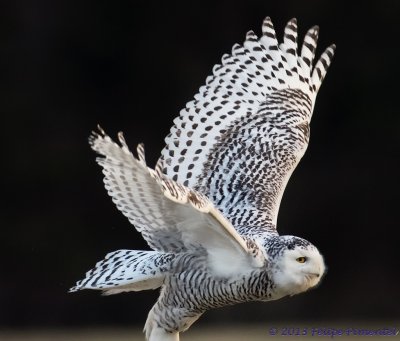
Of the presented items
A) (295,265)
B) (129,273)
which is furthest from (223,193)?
(295,265)

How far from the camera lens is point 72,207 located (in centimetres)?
1253

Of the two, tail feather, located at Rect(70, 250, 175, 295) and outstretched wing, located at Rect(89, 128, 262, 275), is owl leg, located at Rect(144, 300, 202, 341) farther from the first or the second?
outstretched wing, located at Rect(89, 128, 262, 275)

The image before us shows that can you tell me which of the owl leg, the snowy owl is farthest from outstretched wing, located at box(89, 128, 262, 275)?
the owl leg

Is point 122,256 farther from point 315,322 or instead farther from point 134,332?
point 315,322

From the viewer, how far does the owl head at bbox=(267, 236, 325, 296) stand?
20.0 feet

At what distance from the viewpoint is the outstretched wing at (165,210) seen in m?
5.63

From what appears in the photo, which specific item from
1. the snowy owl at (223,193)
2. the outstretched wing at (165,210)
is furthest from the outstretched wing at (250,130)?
the outstretched wing at (165,210)

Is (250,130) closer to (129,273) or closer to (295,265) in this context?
(129,273)

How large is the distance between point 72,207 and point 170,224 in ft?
20.9

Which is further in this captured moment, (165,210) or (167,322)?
(167,322)

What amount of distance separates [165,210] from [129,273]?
495mm

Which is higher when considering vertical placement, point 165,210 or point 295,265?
point 165,210

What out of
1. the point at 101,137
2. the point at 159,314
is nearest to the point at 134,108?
the point at 159,314

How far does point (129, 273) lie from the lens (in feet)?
21.1
